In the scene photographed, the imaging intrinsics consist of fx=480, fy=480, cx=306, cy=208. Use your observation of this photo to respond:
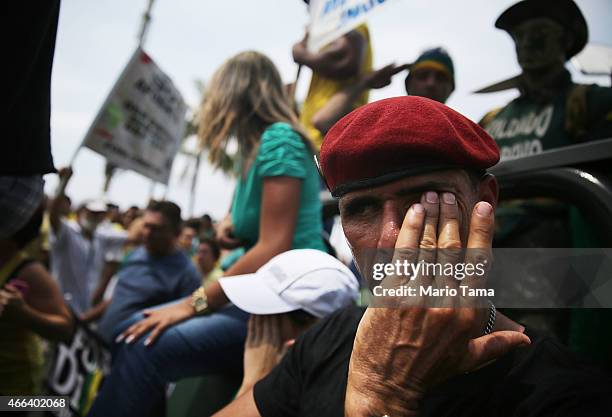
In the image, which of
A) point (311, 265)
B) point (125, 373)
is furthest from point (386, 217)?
point (125, 373)

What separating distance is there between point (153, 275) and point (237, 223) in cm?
230

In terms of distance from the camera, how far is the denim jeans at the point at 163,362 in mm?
1745

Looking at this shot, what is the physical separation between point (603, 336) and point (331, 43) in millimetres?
1870

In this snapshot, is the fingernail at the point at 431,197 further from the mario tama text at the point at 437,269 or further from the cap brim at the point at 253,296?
the cap brim at the point at 253,296

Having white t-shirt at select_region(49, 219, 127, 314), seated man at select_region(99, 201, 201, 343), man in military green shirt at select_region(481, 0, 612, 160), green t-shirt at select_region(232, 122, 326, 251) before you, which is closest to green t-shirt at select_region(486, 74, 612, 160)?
man in military green shirt at select_region(481, 0, 612, 160)

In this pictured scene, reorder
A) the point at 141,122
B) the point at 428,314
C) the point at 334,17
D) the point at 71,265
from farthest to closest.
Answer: the point at 71,265 < the point at 141,122 < the point at 334,17 < the point at 428,314

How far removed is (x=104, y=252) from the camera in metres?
6.99

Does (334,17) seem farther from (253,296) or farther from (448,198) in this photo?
(448,198)

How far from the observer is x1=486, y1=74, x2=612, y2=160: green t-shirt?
1889mm

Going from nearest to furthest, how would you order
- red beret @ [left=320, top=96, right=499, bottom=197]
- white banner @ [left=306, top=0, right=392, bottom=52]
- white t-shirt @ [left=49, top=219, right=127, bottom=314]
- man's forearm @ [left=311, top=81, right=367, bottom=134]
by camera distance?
red beret @ [left=320, top=96, right=499, bottom=197] < white banner @ [left=306, top=0, right=392, bottom=52] < man's forearm @ [left=311, top=81, right=367, bottom=134] < white t-shirt @ [left=49, top=219, right=127, bottom=314]

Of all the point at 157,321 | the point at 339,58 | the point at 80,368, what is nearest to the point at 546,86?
the point at 339,58

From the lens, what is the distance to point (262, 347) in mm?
1696

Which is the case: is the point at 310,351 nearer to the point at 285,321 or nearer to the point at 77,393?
the point at 285,321

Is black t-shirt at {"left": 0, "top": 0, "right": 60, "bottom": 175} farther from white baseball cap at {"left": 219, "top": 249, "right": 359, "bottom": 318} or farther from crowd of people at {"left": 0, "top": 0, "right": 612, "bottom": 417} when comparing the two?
white baseball cap at {"left": 219, "top": 249, "right": 359, "bottom": 318}
